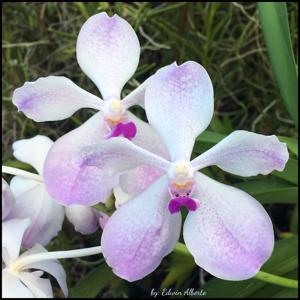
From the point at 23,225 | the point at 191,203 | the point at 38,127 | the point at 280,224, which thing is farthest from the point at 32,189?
the point at 280,224

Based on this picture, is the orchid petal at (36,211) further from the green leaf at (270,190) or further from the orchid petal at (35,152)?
the green leaf at (270,190)

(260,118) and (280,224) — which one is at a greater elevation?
(260,118)

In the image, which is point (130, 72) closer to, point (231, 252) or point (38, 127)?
point (231, 252)

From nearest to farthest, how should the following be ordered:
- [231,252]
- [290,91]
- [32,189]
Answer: [231,252]
[32,189]
[290,91]

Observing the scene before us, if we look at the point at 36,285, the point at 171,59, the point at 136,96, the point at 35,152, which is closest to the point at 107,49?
the point at 136,96

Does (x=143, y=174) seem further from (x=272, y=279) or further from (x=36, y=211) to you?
(x=272, y=279)

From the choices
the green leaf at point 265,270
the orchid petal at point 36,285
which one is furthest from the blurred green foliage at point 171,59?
the orchid petal at point 36,285

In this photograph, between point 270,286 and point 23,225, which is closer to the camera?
point 23,225

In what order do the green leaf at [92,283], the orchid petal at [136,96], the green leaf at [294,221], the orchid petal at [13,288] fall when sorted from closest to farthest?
the orchid petal at [13,288] < the orchid petal at [136,96] < the green leaf at [92,283] < the green leaf at [294,221]
